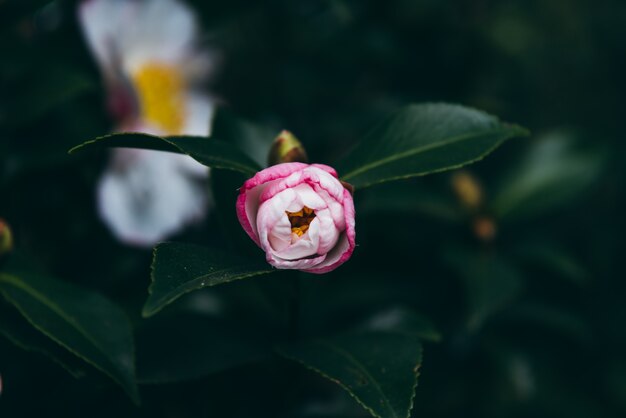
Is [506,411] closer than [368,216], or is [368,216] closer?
[368,216]

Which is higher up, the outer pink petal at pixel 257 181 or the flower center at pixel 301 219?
the outer pink petal at pixel 257 181

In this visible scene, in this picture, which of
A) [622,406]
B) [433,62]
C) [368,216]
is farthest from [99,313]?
[622,406]

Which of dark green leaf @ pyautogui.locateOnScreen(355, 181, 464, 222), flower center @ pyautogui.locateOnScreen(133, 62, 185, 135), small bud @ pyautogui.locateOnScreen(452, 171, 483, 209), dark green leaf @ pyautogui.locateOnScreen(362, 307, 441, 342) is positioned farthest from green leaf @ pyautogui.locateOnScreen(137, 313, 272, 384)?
small bud @ pyautogui.locateOnScreen(452, 171, 483, 209)

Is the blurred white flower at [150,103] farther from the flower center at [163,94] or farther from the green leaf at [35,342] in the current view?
the green leaf at [35,342]

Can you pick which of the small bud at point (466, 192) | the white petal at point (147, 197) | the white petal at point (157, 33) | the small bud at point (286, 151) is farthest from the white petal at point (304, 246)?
the small bud at point (466, 192)

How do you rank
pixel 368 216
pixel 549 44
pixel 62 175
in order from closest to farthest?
1. pixel 62 175
2. pixel 368 216
3. pixel 549 44

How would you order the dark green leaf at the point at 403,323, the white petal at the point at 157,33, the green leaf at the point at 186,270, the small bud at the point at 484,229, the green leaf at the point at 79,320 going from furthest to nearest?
the small bud at the point at 484,229 < the white petal at the point at 157,33 < the dark green leaf at the point at 403,323 < the green leaf at the point at 79,320 < the green leaf at the point at 186,270

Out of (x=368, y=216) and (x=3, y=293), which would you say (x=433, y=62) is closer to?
(x=368, y=216)
